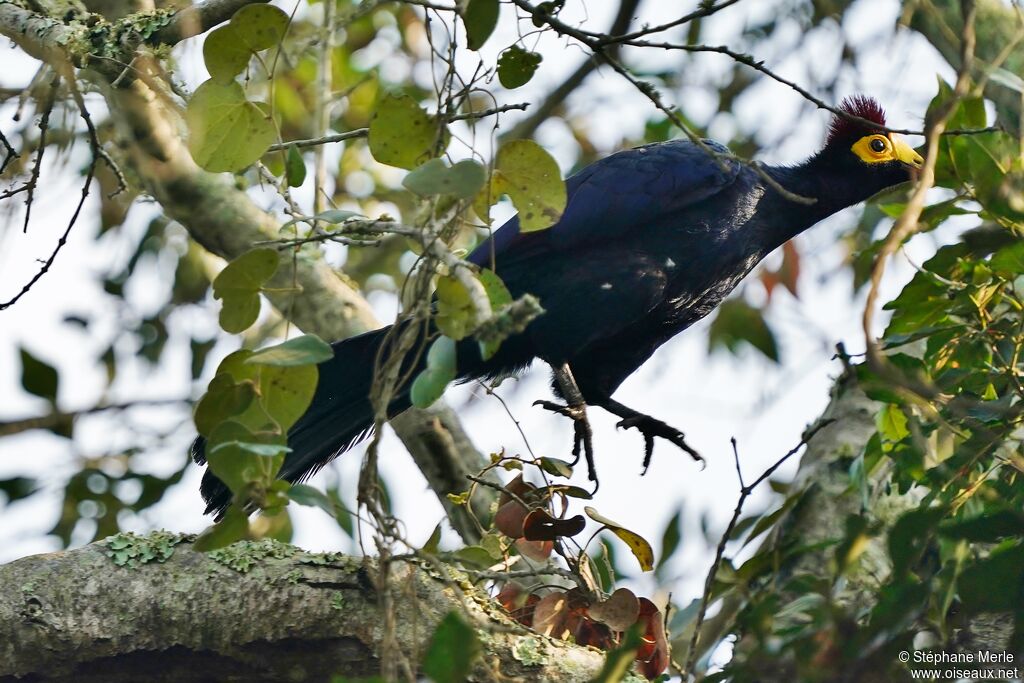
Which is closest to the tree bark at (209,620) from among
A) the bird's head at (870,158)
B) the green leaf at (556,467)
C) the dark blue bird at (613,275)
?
the green leaf at (556,467)

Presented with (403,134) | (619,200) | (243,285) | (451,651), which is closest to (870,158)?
(619,200)

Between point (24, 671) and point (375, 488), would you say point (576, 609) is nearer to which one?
point (375, 488)

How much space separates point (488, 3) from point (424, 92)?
417 centimetres

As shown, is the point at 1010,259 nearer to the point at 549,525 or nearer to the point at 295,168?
the point at 549,525

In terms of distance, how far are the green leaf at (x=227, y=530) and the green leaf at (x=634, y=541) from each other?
0.95 metres

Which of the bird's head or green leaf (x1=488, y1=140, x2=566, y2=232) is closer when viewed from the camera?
green leaf (x1=488, y1=140, x2=566, y2=232)

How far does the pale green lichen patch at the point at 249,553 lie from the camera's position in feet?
8.07

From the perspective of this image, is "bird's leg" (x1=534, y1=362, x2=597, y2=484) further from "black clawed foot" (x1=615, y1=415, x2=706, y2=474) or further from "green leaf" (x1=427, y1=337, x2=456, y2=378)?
"green leaf" (x1=427, y1=337, x2=456, y2=378)

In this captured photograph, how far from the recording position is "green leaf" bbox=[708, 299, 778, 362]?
556 centimetres

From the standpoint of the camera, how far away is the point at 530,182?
210cm

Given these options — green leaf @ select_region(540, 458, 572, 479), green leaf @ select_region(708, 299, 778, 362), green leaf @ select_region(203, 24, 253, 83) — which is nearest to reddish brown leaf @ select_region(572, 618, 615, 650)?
green leaf @ select_region(540, 458, 572, 479)

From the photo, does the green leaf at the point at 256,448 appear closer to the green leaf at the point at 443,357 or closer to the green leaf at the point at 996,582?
the green leaf at the point at 443,357

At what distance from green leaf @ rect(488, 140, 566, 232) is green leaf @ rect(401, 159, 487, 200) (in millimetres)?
247

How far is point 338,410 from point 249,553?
962mm
